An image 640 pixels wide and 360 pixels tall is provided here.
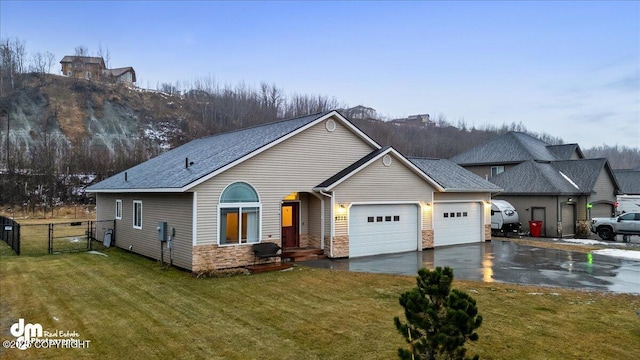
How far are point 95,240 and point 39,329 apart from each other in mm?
15503

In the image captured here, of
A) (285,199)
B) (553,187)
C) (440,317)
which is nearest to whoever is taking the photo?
(440,317)

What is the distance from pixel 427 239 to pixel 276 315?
11897mm

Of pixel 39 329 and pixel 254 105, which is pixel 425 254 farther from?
pixel 254 105

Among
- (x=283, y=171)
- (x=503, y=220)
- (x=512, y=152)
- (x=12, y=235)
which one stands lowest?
(x=12, y=235)

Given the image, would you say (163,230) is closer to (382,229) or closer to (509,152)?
(382,229)

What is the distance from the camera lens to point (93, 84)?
244ft

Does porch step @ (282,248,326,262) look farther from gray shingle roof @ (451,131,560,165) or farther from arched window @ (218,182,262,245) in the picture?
gray shingle roof @ (451,131,560,165)

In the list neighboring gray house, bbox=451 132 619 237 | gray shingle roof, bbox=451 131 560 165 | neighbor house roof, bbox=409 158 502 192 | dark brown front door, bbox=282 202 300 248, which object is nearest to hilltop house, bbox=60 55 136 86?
gray shingle roof, bbox=451 131 560 165

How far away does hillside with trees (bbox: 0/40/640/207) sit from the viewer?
44344 mm

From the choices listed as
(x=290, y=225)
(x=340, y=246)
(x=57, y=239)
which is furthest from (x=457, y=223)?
(x=57, y=239)

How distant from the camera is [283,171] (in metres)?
14.9

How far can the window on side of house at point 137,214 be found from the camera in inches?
A: 643

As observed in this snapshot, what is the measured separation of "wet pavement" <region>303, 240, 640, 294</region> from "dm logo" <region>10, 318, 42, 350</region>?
8494mm

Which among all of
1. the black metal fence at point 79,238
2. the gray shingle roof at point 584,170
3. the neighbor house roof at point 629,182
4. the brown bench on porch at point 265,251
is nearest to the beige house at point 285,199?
the brown bench on porch at point 265,251
